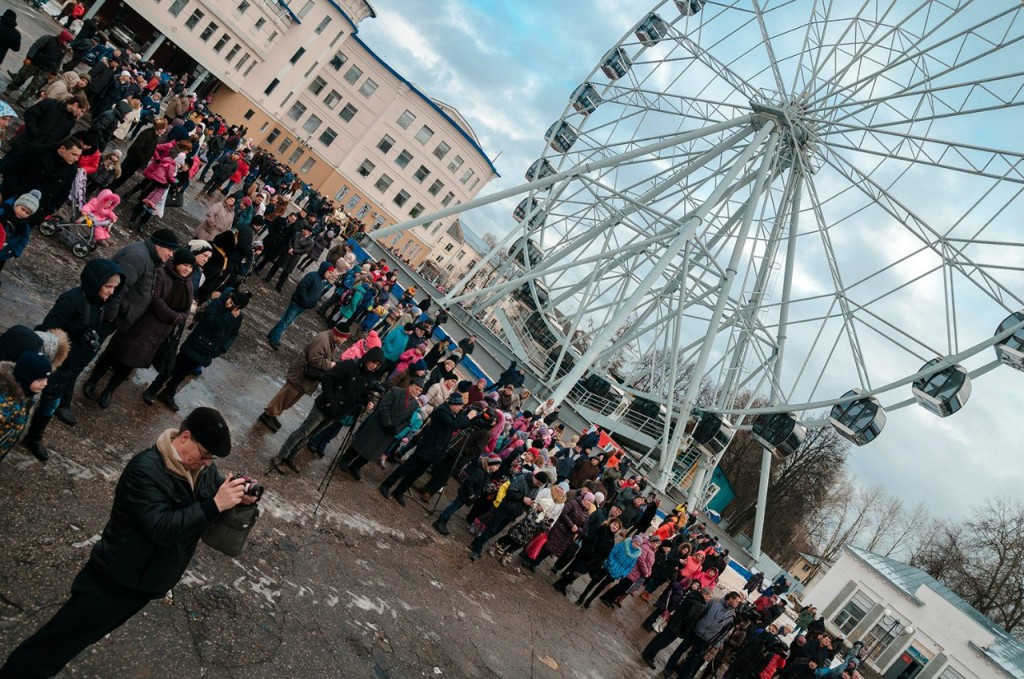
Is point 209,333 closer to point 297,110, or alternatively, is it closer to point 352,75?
point 297,110

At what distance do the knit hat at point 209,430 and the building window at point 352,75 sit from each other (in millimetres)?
63134

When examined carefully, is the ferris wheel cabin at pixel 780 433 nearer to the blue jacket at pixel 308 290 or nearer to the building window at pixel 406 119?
the blue jacket at pixel 308 290

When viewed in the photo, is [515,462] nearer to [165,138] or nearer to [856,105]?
[165,138]

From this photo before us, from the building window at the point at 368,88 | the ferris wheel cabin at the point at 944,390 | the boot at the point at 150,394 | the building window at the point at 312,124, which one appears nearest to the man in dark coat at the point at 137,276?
the boot at the point at 150,394

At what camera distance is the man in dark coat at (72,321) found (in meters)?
6.16

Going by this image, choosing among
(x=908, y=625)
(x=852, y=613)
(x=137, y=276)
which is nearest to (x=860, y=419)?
(x=908, y=625)

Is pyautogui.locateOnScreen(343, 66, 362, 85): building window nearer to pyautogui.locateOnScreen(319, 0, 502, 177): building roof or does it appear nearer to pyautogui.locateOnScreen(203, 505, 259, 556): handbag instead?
pyautogui.locateOnScreen(319, 0, 502, 177): building roof

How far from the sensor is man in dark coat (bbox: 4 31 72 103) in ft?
49.7

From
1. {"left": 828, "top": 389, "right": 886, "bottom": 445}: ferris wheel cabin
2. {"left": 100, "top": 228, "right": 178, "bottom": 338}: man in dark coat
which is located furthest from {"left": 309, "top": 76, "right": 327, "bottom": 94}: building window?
{"left": 100, "top": 228, "right": 178, "bottom": 338}: man in dark coat

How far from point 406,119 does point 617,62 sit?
129 ft

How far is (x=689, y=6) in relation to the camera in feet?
85.9

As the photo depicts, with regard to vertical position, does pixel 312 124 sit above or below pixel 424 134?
below

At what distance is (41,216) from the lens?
8.82 meters

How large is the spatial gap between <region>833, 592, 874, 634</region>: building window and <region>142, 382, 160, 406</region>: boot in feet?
111
